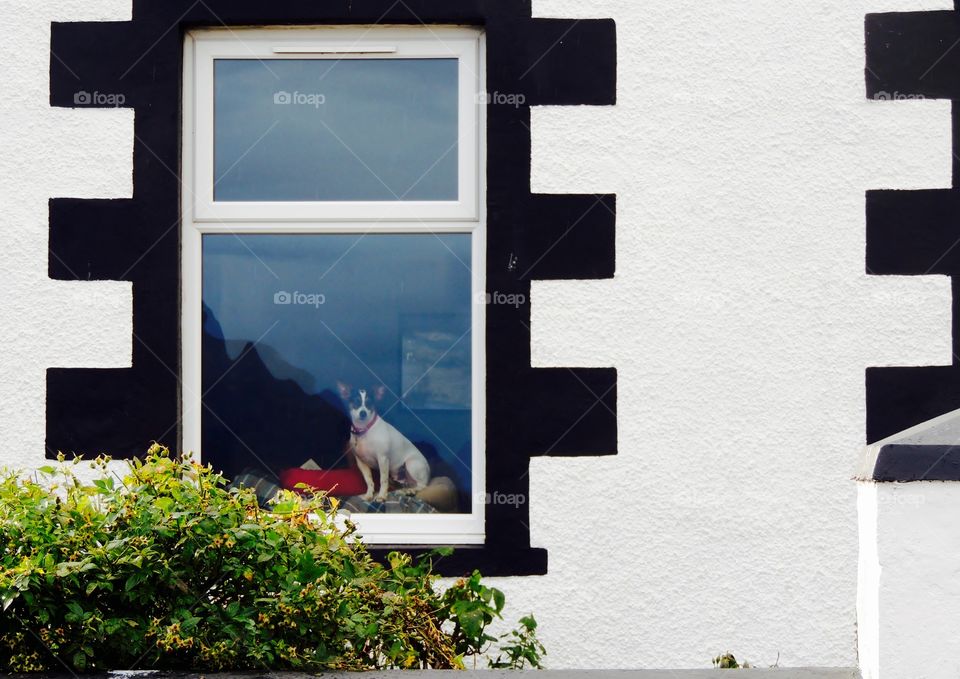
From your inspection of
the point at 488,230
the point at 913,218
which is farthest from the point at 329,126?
the point at 913,218

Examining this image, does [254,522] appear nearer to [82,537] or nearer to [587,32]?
[82,537]

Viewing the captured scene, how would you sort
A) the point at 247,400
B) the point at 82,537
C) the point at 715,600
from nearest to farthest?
the point at 82,537 < the point at 715,600 < the point at 247,400

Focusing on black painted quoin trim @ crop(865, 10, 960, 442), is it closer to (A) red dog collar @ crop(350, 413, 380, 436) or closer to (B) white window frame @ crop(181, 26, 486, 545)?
(B) white window frame @ crop(181, 26, 486, 545)

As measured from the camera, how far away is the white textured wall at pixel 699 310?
3.00 m

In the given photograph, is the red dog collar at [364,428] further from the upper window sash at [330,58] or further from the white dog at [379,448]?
the upper window sash at [330,58]

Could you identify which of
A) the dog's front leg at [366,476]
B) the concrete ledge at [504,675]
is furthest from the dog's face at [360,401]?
the concrete ledge at [504,675]

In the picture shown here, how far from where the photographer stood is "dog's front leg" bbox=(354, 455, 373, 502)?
318cm

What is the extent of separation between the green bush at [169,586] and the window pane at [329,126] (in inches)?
52.1

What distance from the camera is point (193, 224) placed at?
3.17 meters

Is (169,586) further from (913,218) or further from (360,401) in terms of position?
(913,218)

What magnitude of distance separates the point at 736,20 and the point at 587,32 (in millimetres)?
479

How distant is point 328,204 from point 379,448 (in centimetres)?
82

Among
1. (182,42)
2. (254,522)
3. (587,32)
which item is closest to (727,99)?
(587,32)

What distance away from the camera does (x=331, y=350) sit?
10.5 ft
